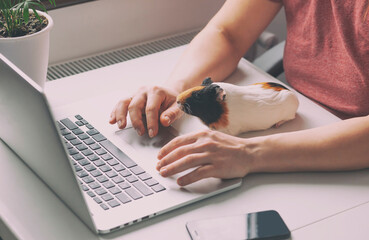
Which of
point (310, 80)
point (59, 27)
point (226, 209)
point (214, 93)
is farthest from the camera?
point (59, 27)

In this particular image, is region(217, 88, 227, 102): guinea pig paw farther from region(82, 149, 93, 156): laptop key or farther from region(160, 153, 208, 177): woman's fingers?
region(82, 149, 93, 156): laptop key

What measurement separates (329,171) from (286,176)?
0.08 m

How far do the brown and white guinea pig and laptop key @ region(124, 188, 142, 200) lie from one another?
0.20 meters

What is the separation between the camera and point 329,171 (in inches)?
35.0

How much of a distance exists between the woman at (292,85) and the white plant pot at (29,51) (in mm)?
200

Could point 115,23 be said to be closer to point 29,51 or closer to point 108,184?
point 29,51

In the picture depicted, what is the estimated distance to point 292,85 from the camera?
48.1 inches

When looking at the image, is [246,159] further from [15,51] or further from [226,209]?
[15,51]

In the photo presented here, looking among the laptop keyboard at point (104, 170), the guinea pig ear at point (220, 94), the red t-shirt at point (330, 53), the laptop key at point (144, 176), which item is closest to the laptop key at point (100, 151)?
the laptop keyboard at point (104, 170)

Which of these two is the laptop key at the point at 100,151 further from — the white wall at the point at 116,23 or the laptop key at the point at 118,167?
the white wall at the point at 116,23

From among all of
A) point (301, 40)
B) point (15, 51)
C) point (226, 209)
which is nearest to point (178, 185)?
point (226, 209)

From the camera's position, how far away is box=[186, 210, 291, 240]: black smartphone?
0.73 metres

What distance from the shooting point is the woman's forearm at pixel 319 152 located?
0.87 m

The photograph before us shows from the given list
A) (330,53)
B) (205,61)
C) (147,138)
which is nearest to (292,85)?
(330,53)
